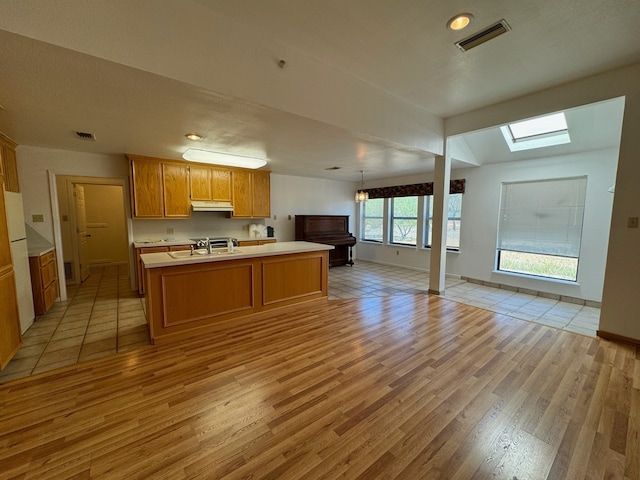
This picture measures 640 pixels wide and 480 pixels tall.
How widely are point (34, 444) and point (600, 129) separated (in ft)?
21.0

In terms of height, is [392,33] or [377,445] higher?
[392,33]

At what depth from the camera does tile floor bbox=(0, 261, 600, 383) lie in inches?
98.3

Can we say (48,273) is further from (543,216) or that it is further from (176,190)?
(543,216)

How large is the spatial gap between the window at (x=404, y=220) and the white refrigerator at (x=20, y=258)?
676cm

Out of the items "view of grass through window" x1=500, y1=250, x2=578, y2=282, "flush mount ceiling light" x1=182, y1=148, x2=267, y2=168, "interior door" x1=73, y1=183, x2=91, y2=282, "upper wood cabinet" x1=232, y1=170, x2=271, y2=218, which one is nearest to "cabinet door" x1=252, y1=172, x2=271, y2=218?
"upper wood cabinet" x1=232, y1=170, x2=271, y2=218

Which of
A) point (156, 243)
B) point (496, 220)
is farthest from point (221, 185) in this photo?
point (496, 220)

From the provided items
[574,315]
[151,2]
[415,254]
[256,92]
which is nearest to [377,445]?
[256,92]

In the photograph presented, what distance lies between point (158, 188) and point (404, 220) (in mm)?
5556

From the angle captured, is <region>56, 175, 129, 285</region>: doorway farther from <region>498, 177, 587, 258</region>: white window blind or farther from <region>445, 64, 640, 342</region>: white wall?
<region>498, 177, 587, 258</region>: white window blind

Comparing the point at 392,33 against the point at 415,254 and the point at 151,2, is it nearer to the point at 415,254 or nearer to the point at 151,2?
the point at 151,2

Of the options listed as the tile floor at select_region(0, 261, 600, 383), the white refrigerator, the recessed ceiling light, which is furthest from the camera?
the white refrigerator

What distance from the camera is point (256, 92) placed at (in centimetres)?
222

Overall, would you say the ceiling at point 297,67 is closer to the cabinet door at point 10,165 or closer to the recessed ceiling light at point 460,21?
the recessed ceiling light at point 460,21

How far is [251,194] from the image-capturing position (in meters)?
5.57
